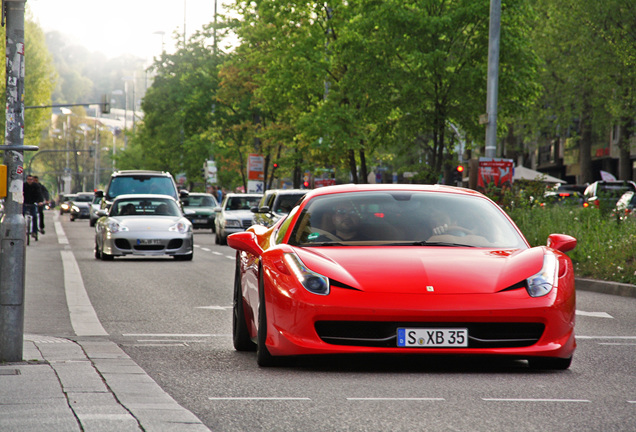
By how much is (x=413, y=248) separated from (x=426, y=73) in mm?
24214

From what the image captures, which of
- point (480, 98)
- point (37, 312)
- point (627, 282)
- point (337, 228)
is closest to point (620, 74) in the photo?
point (480, 98)

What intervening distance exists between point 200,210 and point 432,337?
41381mm

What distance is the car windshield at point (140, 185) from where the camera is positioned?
3316 centimetres

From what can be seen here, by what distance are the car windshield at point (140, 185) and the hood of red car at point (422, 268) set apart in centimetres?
2564

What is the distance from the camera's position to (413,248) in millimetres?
7844

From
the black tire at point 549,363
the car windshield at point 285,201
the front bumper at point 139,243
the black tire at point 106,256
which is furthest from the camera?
the car windshield at point 285,201

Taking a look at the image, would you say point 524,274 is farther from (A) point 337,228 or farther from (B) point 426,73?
(B) point 426,73

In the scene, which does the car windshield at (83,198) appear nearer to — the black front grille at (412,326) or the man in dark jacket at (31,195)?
the man in dark jacket at (31,195)

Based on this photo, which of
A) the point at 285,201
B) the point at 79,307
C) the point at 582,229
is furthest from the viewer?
the point at 285,201

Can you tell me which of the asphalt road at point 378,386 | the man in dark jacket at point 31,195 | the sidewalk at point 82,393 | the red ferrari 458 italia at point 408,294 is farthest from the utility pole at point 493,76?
the red ferrari 458 italia at point 408,294

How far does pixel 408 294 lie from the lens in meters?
7.14

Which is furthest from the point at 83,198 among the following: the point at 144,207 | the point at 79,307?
the point at 79,307

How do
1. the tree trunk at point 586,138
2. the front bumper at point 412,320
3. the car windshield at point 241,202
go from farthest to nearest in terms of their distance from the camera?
the tree trunk at point 586,138
the car windshield at point 241,202
the front bumper at point 412,320

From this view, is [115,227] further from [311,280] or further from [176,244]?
[311,280]
